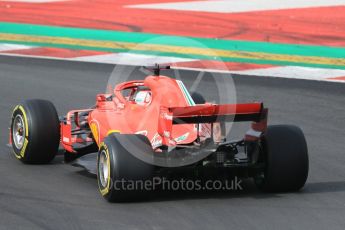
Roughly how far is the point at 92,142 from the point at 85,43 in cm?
910

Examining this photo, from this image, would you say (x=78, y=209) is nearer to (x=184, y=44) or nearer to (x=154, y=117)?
(x=154, y=117)

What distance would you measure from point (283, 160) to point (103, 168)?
1.82 metres

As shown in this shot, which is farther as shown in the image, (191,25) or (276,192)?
(191,25)

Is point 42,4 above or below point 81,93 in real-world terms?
above

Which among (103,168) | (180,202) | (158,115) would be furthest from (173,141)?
(103,168)

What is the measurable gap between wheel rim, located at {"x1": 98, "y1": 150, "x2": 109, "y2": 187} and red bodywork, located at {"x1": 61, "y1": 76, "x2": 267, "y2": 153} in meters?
0.55

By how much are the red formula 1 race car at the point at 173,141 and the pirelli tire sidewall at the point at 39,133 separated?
0.04 ft

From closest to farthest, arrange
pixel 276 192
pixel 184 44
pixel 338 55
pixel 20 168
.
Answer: pixel 276 192 → pixel 20 168 → pixel 338 55 → pixel 184 44

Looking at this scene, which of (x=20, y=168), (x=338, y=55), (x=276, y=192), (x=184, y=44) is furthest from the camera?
(x=184, y=44)

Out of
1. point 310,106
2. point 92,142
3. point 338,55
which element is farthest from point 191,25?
point 92,142

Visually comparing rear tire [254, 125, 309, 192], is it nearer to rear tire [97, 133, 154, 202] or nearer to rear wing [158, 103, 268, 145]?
rear wing [158, 103, 268, 145]

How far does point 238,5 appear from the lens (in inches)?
730

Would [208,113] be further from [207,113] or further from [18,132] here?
[18,132]

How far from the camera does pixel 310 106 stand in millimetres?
15008
